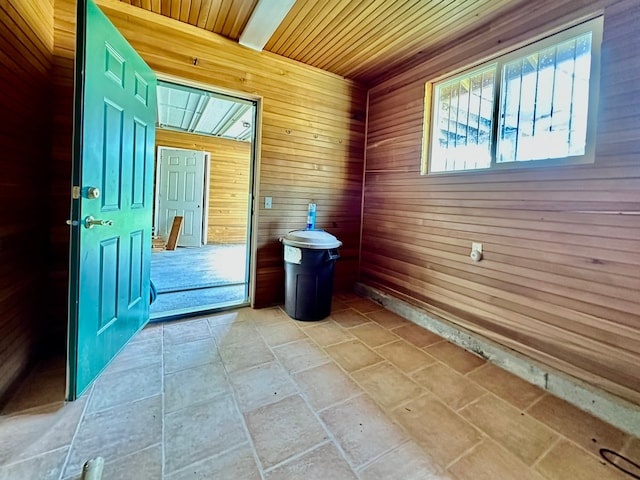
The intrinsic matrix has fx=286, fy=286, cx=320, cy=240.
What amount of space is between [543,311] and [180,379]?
2.39 metres

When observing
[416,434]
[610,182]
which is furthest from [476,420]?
[610,182]

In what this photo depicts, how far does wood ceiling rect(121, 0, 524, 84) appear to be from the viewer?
2102mm

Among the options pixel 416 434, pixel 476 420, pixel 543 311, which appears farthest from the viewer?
pixel 543 311

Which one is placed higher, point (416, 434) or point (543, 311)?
point (543, 311)

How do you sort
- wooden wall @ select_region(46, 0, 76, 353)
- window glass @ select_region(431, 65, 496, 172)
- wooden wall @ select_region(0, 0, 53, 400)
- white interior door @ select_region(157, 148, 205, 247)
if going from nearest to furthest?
wooden wall @ select_region(0, 0, 53, 400), wooden wall @ select_region(46, 0, 76, 353), window glass @ select_region(431, 65, 496, 172), white interior door @ select_region(157, 148, 205, 247)

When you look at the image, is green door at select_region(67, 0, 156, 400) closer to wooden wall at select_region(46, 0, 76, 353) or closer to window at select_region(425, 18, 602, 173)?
wooden wall at select_region(46, 0, 76, 353)

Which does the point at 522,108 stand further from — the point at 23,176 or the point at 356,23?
the point at 23,176

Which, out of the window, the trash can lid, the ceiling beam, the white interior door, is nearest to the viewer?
the window

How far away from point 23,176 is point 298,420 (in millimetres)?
2081

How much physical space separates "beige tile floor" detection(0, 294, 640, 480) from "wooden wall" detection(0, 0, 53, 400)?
1.10ft

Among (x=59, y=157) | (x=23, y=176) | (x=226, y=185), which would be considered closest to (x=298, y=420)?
(x=23, y=176)

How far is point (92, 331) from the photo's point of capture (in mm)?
1629

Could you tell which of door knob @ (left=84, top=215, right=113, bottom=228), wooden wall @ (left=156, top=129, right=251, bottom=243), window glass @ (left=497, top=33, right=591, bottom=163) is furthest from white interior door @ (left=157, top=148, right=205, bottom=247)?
window glass @ (left=497, top=33, right=591, bottom=163)

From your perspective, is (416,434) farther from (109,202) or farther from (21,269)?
(21,269)
